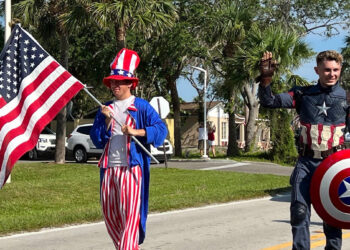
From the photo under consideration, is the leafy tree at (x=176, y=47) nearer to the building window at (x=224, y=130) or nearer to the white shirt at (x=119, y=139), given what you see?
the white shirt at (x=119, y=139)

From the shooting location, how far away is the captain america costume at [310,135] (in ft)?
18.1

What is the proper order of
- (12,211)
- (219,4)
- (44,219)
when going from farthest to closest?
1. (219,4)
2. (12,211)
3. (44,219)

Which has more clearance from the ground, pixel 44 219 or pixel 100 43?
pixel 100 43

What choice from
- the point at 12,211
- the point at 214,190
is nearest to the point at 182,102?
the point at 214,190

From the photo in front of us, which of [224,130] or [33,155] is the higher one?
[224,130]

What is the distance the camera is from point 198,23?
3198 centimetres

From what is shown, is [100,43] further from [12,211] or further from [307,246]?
[307,246]

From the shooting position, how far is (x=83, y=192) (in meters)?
15.9

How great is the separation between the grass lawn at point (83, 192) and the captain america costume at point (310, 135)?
17.5 ft

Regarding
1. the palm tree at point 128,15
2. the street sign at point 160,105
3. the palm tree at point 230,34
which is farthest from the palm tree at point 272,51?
the street sign at point 160,105

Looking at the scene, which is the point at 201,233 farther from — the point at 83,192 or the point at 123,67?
the point at 83,192

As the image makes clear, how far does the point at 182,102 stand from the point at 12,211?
49291mm

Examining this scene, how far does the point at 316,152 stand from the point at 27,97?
2.73 metres

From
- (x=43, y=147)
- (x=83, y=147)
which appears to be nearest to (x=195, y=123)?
(x=43, y=147)
